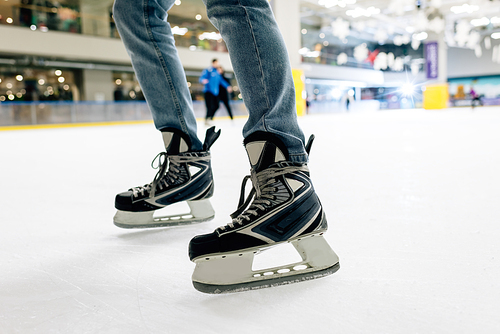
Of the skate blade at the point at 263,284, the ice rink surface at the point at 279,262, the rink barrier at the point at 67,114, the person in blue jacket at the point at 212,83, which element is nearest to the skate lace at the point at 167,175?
the ice rink surface at the point at 279,262

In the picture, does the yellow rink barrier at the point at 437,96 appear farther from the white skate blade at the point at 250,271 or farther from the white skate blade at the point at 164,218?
the white skate blade at the point at 250,271

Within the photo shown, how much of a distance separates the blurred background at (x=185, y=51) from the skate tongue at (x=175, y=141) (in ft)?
→ 30.1

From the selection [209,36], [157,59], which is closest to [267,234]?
[157,59]

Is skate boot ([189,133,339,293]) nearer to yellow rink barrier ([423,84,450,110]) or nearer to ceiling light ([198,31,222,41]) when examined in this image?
ceiling light ([198,31,222,41])

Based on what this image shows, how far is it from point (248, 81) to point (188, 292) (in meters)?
0.40

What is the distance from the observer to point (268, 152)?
74 centimetres

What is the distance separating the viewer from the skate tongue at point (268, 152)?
0.74 meters

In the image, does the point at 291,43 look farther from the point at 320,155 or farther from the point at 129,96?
the point at 320,155

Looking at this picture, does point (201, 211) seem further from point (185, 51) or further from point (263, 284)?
point (185, 51)

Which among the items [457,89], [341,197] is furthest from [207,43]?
[457,89]

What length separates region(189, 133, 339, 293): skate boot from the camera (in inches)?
26.7

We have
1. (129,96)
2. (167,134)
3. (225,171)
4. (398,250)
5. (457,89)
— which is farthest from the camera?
(457,89)

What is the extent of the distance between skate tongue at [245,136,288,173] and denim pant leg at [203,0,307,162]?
0.02 m

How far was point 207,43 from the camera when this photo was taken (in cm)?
1609
